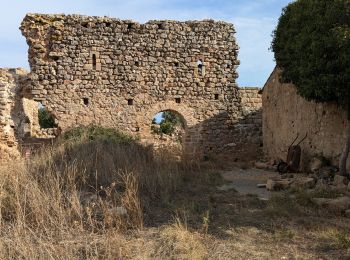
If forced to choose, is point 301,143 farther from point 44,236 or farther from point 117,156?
point 44,236

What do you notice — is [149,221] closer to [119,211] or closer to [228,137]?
[119,211]

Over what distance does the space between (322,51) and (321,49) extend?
2.1 inches

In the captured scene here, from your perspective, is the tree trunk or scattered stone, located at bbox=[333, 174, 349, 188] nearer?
scattered stone, located at bbox=[333, 174, 349, 188]

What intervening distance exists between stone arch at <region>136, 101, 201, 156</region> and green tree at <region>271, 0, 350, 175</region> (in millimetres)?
5883

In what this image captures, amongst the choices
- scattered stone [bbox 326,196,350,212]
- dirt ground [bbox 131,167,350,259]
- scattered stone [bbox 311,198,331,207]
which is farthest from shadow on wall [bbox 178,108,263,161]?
scattered stone [bbox 326,196,350,212]

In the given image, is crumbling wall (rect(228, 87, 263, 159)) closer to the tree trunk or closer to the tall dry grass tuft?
the tall dry grass tuft

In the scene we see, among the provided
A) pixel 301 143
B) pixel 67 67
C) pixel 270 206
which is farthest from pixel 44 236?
pixel 67 67

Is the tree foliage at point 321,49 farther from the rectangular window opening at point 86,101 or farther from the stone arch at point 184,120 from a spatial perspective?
the rectangular window opening at point 86,101

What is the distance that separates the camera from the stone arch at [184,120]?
618 inches

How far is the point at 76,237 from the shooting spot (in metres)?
4.74

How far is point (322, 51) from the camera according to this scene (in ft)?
28.9

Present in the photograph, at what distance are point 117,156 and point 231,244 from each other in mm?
5077

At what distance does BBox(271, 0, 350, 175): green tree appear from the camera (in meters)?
8.39

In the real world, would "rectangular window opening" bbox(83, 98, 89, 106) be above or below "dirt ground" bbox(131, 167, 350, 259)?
above
